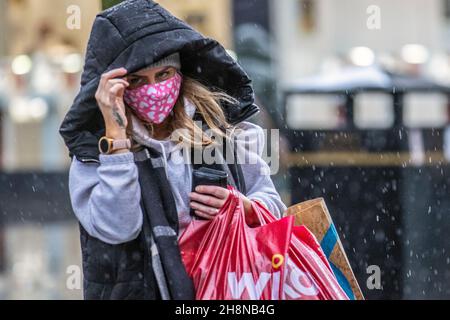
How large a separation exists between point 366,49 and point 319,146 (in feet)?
42.2

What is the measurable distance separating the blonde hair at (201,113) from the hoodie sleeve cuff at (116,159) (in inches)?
7.4

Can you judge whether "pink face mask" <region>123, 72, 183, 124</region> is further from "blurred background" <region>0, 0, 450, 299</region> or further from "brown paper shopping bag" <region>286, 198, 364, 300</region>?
"blurred background" <region>0, 0, 450, 299</region>

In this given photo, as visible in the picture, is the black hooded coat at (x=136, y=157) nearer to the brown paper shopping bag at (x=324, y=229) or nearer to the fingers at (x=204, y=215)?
the fingers at (x=204, y=215)

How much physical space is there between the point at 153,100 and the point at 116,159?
242 millimetres

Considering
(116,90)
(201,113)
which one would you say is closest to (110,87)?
(116,90)

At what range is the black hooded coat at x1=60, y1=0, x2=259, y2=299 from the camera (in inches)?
123

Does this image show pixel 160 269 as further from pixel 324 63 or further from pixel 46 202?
pixel 324 63

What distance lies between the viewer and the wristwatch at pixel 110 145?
3123mm

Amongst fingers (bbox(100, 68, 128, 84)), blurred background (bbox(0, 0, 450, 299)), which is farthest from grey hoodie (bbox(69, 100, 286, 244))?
blurred background (bbox(0, 0, 450, 299))

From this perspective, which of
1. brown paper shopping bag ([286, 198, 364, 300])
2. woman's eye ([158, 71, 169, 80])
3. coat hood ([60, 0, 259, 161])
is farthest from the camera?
brown paper shopping bag ([286, 198, 364, 300])

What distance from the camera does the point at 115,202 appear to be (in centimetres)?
308

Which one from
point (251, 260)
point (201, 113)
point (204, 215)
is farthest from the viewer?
point (201, 113)

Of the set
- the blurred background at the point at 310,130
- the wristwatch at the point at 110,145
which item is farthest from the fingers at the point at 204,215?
the blurred background at the point at 310,130

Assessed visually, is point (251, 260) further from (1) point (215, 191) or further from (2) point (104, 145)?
(2) point (104, 145)
